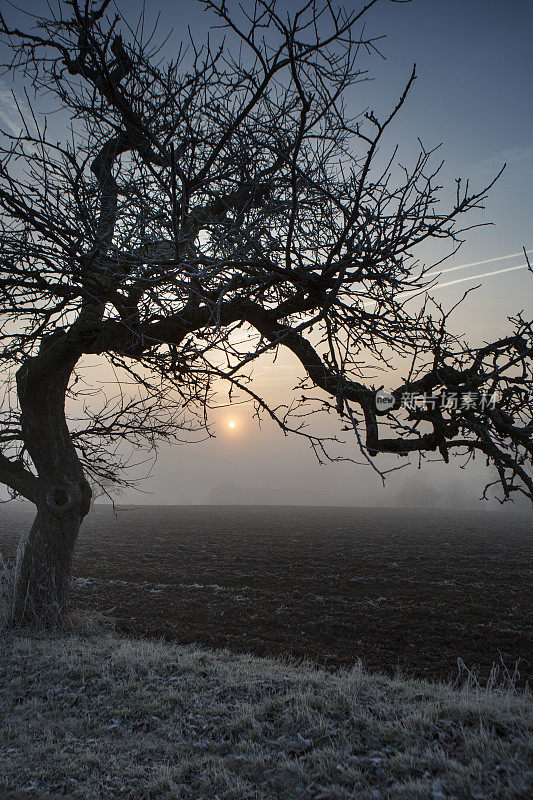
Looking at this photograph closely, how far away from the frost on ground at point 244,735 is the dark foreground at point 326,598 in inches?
137

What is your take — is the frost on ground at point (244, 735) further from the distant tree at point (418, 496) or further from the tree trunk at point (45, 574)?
the distant tree at point (418, 496)

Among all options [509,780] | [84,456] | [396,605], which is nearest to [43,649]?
[84,456]

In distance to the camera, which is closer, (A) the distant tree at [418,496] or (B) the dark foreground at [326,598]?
(B) the dark foreground at [326,598]

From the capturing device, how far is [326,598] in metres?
14.5

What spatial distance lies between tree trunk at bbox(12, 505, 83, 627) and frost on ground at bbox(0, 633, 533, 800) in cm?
166

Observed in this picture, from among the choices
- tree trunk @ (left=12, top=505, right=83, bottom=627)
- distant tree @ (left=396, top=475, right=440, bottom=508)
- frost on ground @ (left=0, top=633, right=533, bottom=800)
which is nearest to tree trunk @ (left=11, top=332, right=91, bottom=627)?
tree trunk @ (left=12, top=505, right=83, bottom=627)

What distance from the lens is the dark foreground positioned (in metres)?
9.81

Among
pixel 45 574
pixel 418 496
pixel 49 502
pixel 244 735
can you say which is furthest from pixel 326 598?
pixel 418 496

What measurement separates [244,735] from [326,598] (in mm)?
10475

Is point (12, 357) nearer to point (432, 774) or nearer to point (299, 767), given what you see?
point (299, 767)

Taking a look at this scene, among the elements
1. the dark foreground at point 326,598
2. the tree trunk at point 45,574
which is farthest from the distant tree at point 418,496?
the tree trunk at point 45,574

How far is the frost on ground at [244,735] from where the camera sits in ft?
12.2

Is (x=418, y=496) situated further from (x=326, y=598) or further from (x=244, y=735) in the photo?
(x=244, y=735)

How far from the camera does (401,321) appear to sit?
406 centimetres
